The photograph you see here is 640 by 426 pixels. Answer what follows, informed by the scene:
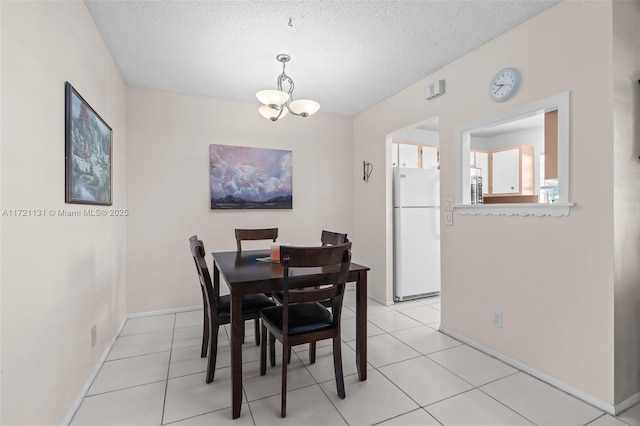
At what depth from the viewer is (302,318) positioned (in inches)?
76.6

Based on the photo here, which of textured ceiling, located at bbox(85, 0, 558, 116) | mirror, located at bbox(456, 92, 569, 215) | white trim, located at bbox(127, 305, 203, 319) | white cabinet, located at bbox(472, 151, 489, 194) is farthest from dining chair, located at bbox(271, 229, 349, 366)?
white cabinet, located at bbox(472, 151, 489, 194)

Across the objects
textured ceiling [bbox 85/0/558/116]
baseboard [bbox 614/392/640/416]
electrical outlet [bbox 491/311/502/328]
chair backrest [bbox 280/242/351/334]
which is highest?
textured ceiling [bbox 85/0/558/116]

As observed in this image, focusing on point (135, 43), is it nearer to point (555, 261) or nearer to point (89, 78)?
point (89, 78)

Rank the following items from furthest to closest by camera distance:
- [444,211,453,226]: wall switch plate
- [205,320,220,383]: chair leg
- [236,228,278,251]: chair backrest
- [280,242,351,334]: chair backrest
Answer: [236,228,278,251]: chair backrest → [444,211,453,226]: wall switch plate → [205,320,220,383]: chair leg → [280,242,351,334]: chair backrest

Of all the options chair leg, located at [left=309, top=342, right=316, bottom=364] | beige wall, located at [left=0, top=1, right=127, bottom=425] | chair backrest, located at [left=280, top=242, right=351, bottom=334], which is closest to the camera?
beige wall, located at [left=0, top=1, right=127, bottom=425]

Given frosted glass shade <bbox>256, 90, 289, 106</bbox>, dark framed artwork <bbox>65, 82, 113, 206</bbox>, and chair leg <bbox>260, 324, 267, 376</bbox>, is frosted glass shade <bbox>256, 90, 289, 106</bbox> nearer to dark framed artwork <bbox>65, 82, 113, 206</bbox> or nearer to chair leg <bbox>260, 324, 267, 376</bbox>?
dark framed artwork <bbox>65, 82, 113, 206</bbox>

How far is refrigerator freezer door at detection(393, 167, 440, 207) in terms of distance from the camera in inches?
150

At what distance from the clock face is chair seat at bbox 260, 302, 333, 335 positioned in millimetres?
2072

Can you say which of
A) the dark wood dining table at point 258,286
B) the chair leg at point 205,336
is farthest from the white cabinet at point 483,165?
the chair leg at point 205,336

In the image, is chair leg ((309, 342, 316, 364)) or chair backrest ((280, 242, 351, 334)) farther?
chair leg ((309, 342, 316, 364))

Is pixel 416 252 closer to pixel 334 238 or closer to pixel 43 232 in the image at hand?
pixel 334 238

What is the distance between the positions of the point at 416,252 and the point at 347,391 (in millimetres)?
2280

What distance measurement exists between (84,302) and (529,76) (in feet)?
11.1

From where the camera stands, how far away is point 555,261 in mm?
2027
